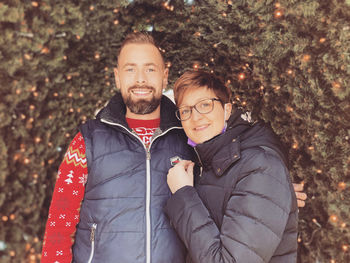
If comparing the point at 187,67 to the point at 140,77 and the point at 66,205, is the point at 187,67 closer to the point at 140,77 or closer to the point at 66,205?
the point at 140,77

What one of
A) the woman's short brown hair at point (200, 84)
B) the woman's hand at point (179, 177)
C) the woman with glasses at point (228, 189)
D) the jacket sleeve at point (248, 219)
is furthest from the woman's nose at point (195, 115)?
the jacket sleeve at point (248, 219)

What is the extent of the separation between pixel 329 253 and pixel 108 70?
2666 millimetres

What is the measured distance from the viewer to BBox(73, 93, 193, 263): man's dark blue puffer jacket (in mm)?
1947

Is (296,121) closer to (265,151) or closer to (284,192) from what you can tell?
(265,151)

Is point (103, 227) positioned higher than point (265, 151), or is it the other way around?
point (265, 151)

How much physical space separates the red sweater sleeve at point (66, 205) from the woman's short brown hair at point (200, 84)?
756 millimetres

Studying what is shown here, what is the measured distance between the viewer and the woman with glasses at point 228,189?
5.03 ft

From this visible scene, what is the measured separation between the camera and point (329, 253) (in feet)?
6.84

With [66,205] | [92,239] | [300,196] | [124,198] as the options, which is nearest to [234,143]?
[300,196]

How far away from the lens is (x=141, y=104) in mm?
2340

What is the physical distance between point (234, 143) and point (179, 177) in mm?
382

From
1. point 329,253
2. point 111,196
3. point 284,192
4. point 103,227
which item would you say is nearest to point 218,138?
point 284,192

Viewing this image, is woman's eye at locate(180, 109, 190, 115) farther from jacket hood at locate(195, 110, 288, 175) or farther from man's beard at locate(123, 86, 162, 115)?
man's beard at locate(123, 86, 162, 115)

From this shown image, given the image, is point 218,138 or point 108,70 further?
point 108,70
